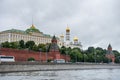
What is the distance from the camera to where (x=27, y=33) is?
114 m

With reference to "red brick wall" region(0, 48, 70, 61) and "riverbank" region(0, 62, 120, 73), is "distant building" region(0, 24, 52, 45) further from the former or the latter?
"riverbank" region(0, 62, 120, 73)

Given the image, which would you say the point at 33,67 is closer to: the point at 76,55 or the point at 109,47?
the point at 76,55

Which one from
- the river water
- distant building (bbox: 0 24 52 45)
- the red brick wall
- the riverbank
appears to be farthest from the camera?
distant building (bbox: 0 24 52 45)

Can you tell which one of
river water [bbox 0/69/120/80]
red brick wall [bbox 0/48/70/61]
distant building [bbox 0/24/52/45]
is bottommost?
river water [bbox 0/69/120/80]

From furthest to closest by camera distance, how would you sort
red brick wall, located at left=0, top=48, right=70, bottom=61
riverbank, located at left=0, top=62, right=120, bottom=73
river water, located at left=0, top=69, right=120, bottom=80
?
red brick wall, located at left=0, top=48, right=70, bottom=61 < riverbank, located at left=0, top=62, right=120, bottom=73 < river water, located at left=0, top=69, right=120, bottom=80

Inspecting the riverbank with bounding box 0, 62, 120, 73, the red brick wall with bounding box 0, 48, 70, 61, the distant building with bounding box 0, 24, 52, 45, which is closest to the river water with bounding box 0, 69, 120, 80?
the riverbank with bounding box 0, 62, 120, 73

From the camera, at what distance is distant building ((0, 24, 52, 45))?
350 feet

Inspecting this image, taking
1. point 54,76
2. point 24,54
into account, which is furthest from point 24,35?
point 54,76

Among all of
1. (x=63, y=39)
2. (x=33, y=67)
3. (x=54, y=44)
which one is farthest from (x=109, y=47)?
(x=33, y=67)

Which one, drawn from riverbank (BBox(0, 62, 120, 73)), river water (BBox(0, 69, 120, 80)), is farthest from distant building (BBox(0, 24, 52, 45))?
river water (BBox(0, 69, 120, 80))

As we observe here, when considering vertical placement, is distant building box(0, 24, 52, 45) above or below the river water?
above

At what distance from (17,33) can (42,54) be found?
112 feet

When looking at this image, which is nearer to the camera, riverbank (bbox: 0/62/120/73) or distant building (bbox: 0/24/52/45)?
riverbank (bbox: 0/62/120/73)

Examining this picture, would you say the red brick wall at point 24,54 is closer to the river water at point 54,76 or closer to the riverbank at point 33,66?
the riverbank at point 33,66
